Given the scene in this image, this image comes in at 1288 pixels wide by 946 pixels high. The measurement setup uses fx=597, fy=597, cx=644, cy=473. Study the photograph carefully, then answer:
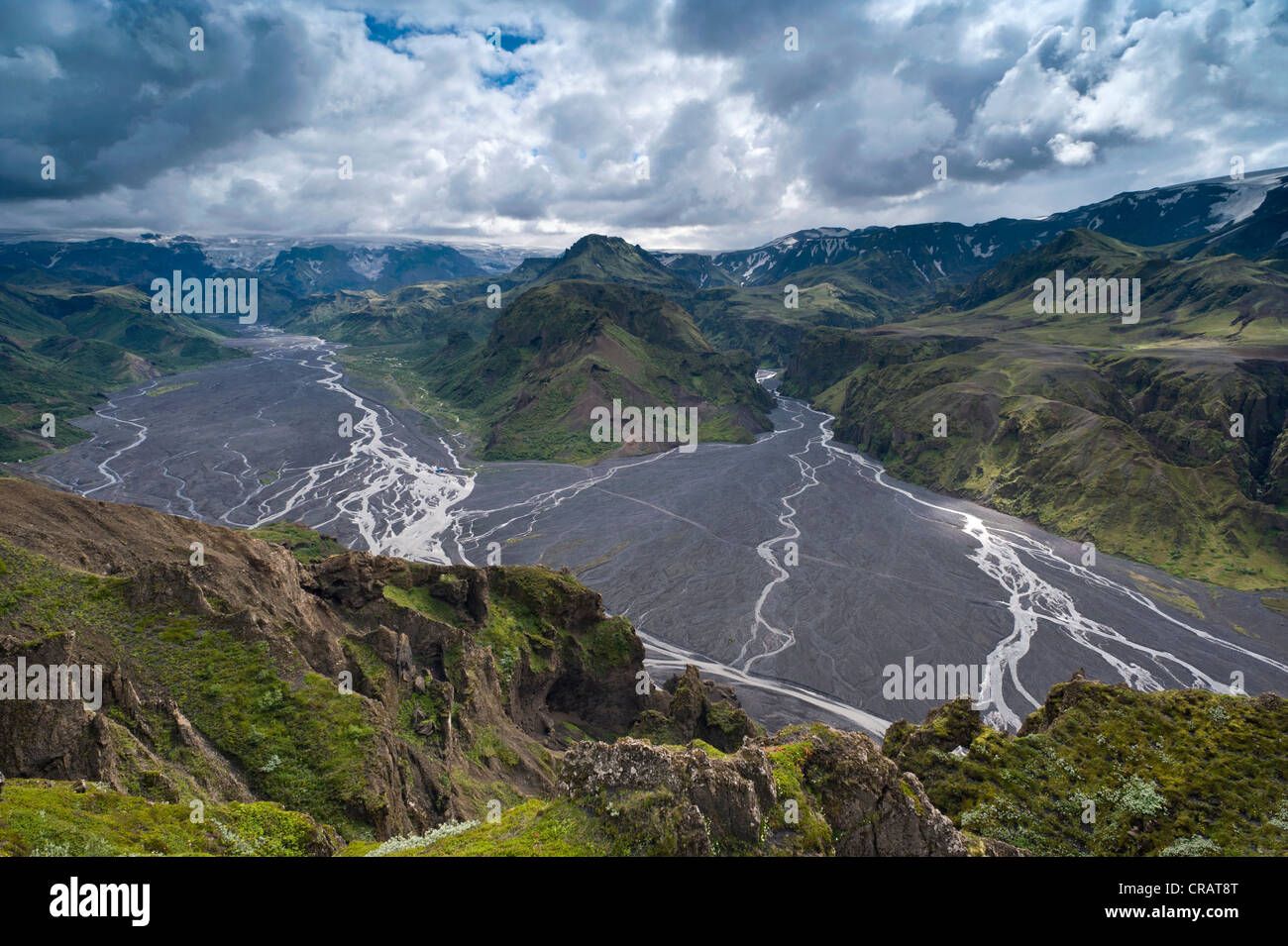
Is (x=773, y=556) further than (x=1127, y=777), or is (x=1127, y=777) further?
(x=773, y=556)

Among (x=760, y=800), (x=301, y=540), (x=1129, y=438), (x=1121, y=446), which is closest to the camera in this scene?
(x=760, y=800)

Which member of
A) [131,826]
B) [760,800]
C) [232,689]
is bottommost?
[760,800]

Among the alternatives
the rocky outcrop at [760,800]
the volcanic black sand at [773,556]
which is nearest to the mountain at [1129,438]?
the volcanic black sand at [773,556]

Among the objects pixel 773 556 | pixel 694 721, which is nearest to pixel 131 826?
pixel 694 721

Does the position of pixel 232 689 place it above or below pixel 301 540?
below

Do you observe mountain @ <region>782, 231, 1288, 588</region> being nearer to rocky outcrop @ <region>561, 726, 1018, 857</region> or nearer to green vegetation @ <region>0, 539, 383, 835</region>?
rocky outcrop @ <region>561, 726, 1018, 857</region>

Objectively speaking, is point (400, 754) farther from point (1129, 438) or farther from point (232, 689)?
point (1129, 438)
